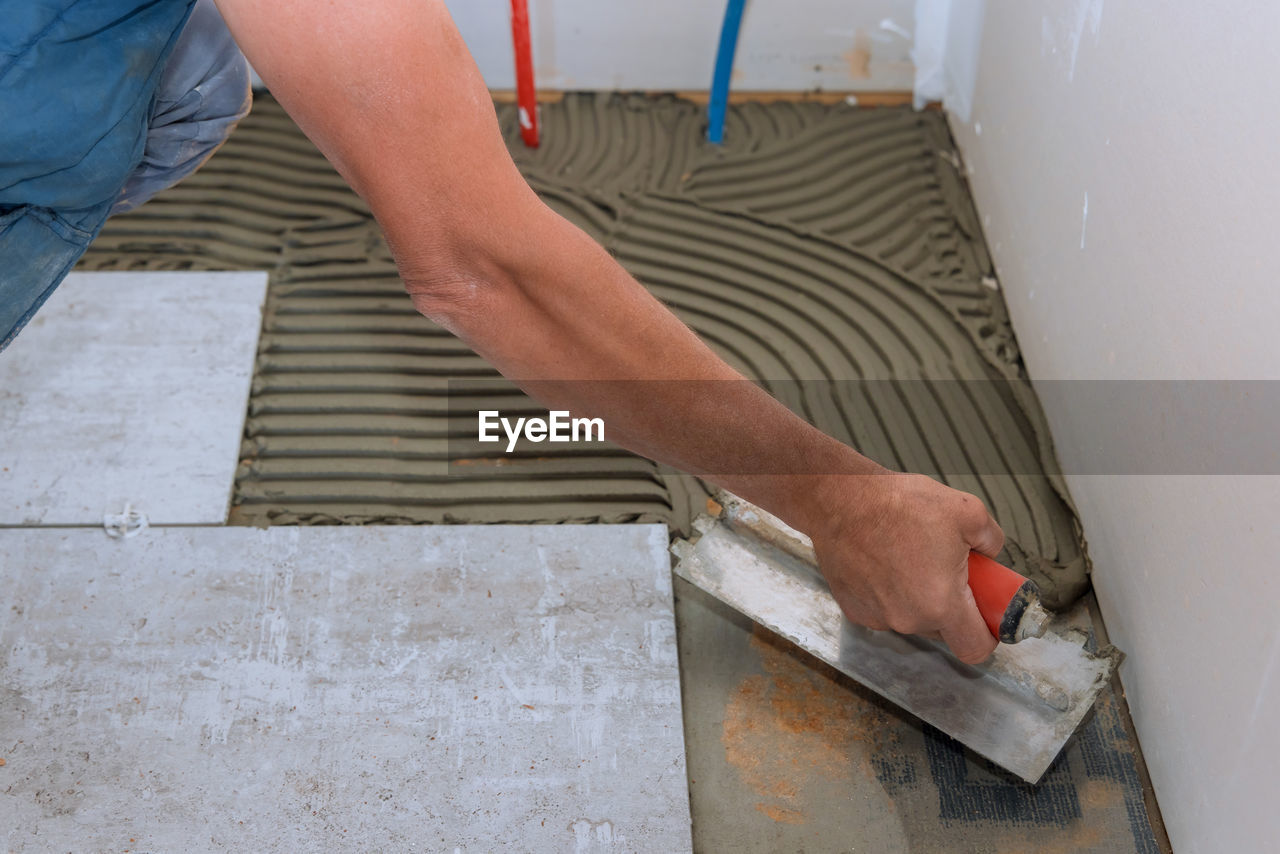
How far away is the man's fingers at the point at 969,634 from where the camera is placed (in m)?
1.38

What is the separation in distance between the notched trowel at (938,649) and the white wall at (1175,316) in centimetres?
15

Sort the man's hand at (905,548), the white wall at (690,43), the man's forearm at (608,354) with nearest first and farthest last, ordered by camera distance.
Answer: the man's forearm at (608,354) → the man's hand at (905,548) → the white wall at (690,43)

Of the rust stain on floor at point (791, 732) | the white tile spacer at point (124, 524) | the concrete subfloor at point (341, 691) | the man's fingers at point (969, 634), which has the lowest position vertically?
the rust stain on floor at point (791, 732)

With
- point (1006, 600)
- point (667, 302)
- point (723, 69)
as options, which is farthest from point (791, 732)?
point (723, 69)

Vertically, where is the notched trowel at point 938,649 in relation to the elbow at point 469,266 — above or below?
below

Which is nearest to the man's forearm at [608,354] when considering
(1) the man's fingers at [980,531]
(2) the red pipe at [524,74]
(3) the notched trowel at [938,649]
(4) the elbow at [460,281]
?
(4) the elbow at [460,281]

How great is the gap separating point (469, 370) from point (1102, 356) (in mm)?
1141

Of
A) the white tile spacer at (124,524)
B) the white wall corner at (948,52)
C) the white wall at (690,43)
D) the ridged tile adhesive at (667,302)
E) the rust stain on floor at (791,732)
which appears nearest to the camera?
the rust stain on floor at (791,732)

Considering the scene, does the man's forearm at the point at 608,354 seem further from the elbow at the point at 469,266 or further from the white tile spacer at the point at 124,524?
the white tile spacer at the point at 124,524

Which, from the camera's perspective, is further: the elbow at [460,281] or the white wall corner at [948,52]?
the white wall corner at [948,52]

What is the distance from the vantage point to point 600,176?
2.54 metres

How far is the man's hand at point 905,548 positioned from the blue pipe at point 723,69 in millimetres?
1501

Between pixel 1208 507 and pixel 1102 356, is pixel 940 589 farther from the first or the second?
pixel 1102 356

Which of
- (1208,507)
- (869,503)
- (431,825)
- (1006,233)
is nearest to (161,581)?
(431,825)
